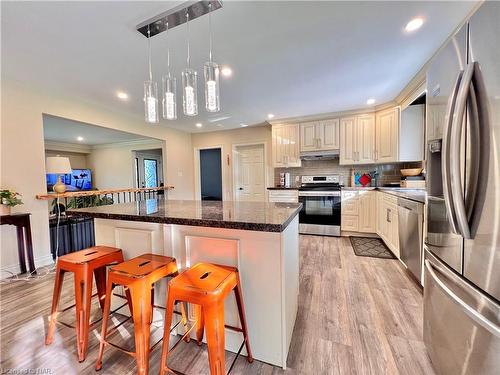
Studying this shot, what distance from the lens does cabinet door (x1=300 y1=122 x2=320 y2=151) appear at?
416 centimetres

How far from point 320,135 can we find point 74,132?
5.87 metres

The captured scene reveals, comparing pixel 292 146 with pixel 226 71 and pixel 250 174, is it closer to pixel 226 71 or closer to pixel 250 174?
pixel 250 174

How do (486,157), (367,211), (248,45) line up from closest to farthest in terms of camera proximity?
(486,157) < (248,45) < (367,211)

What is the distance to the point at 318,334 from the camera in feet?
5.03

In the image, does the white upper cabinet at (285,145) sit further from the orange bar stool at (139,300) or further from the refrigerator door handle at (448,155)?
the orange bar stool at (139,300)

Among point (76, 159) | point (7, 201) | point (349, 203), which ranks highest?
point (76, 159)

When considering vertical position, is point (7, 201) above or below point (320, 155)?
below

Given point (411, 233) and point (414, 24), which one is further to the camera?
point (411, 233)

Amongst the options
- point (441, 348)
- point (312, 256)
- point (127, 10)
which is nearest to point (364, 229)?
point (312, 256)

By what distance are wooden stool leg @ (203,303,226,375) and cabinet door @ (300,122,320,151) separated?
12.2 ft

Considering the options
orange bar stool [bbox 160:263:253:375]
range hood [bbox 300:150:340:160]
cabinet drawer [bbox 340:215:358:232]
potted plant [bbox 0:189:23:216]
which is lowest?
cabinet drawer [bbox 340:215:358:232]

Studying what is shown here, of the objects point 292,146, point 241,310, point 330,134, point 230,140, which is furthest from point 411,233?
point 230,140

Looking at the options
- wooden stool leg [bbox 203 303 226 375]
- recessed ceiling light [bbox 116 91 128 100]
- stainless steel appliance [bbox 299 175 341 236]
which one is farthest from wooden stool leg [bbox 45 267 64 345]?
stainless steel appliance [bbox 299 175 341 236]

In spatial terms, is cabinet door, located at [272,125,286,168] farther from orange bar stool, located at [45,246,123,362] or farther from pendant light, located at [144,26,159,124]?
orange bar stool, located at [45,246,123,362]
